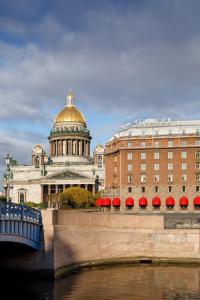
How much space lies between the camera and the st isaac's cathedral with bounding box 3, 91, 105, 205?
183m

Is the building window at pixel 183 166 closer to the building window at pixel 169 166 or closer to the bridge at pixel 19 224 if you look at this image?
the building window at pixel 169 166

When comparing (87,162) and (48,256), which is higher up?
(87,162)

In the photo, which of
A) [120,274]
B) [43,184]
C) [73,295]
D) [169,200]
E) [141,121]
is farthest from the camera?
[43,184]

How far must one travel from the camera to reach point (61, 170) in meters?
186

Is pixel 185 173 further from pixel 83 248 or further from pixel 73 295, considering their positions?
pixel 73 295

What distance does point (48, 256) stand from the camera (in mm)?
48969

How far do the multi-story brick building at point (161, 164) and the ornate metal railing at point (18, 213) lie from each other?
58.3m

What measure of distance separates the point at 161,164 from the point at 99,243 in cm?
5375

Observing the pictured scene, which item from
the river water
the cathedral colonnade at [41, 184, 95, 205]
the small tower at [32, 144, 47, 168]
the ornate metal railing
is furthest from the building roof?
the small tower at [32, 144, 47, 168]

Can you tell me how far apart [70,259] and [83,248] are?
98.5 inches

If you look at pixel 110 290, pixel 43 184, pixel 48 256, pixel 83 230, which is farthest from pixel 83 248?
pixel 43 184

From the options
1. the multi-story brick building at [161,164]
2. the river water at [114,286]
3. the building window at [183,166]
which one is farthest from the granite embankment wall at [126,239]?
the building window at [183,166]

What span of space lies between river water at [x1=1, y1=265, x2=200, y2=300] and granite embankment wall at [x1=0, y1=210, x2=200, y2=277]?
5.70ft

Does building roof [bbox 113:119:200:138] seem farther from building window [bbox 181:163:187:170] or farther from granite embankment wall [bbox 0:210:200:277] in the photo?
granite embankment wall [bbox 0:210:200:277]
